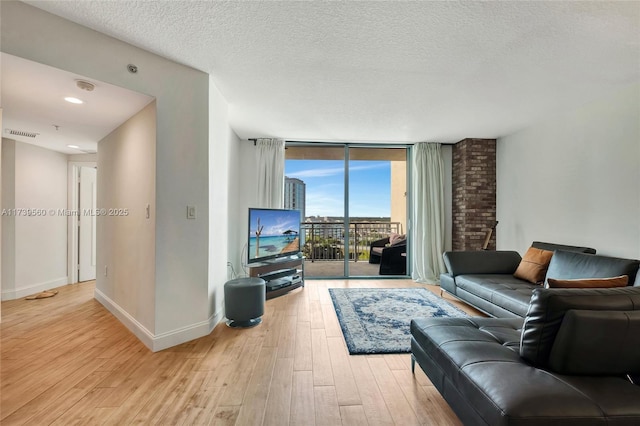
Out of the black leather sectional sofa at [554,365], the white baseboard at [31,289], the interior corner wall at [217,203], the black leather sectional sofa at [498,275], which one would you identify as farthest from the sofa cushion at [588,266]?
the white baseboard at [31,289]

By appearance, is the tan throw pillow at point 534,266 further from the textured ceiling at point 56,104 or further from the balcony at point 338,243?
the textured ceiling at point 56,104

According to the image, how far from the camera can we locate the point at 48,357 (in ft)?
7.29

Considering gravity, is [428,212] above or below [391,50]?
below

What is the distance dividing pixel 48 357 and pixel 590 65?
16.8ft

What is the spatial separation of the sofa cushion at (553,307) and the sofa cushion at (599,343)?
1.0 inches

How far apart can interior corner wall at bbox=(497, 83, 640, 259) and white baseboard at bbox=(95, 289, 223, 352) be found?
4169 mm

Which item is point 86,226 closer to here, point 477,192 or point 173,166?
point 173,166

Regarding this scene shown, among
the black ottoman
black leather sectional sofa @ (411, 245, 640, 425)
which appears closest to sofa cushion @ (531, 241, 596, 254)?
black leather sectional sofa @ (411, 245, 640, 425)

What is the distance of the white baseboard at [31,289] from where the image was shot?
3.57m

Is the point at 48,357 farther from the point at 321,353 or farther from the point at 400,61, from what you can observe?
the point at 400,61

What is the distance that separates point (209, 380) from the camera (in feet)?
6.32

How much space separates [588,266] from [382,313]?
196 centimetres

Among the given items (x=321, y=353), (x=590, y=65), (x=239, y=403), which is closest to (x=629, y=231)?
(x=590, y=65)

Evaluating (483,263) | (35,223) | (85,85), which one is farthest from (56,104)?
(483,263)
